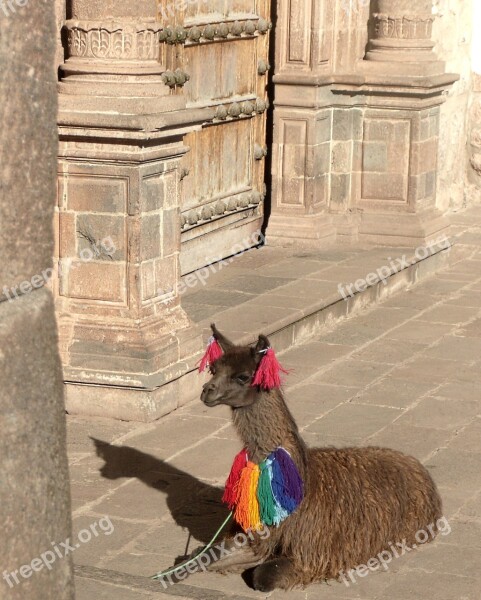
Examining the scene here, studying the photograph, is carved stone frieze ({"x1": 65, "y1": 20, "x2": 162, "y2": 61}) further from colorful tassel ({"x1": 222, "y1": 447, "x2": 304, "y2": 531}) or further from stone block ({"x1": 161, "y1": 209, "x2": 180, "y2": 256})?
colorful tassel ({"x1": 222, "y1": 447, "x2": 304, "y2": 531})

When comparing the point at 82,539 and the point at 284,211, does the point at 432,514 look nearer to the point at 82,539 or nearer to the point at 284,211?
the point at 82,539

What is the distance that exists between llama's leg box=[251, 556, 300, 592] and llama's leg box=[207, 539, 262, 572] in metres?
0.12

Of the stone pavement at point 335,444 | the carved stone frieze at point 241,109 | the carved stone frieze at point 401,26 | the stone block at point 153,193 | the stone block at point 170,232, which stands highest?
the carved stone frieze at point 401,26

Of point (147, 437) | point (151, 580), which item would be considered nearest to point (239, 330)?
point (147, 437)

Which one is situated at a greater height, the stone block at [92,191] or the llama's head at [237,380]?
the stone block at [92,191]

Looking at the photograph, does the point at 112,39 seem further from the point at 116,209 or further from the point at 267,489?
the point at 267,489

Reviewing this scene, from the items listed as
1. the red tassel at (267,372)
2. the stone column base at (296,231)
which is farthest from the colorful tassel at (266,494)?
the stone column base at (296,231)

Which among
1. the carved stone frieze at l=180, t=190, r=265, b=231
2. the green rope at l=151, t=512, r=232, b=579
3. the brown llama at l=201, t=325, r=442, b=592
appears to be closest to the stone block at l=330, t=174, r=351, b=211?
the carved stone frieze at l=180, t=190, r=265, b=231

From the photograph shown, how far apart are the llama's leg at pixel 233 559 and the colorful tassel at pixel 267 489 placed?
192mm

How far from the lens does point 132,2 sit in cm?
697

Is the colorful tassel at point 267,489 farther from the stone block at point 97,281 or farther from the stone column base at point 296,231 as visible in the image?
the stone column base at point 296,231

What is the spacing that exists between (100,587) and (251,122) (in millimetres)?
6360

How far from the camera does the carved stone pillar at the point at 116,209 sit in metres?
6.90

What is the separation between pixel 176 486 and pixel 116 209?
5.44 ft
